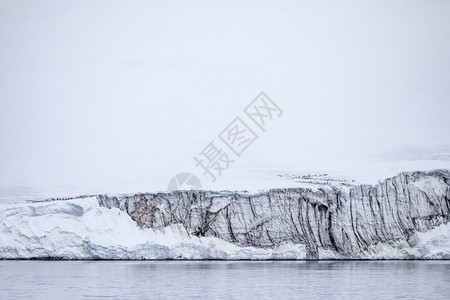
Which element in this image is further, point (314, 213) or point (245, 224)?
point (245, 224)

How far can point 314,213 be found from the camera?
93.3 feet

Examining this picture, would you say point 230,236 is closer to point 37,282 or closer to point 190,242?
point 190,242

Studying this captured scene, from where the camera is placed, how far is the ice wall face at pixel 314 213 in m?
28.2

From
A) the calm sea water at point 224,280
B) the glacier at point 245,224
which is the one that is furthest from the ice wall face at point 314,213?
the calm sea water at point 224,280

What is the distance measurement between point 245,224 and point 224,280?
5.94 meters

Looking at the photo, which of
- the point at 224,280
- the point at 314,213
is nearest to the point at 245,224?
the point at 314,213

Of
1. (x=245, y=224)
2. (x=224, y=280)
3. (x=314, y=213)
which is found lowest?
(x=224, y=280)

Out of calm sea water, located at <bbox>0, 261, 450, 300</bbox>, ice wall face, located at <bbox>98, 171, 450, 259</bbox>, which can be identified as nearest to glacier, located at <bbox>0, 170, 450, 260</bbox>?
ice wall face, located at <bbox>98, 171, 450, 259</bbox>

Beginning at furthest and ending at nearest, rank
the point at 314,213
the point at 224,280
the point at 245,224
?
the point at 245,224 < the point at 314,213 < the point at 224,280

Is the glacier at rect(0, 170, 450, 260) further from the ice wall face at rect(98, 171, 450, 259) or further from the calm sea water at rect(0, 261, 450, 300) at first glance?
the calm sea water at rect(0, 261, 450, 300)

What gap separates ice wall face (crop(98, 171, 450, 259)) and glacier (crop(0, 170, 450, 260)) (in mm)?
37

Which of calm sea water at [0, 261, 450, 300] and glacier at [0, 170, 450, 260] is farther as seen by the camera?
glacier at [0, 170, 450, 260]

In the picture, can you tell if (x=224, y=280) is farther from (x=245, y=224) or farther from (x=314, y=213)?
(x=314, y=213)

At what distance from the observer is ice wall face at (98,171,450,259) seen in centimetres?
2817
